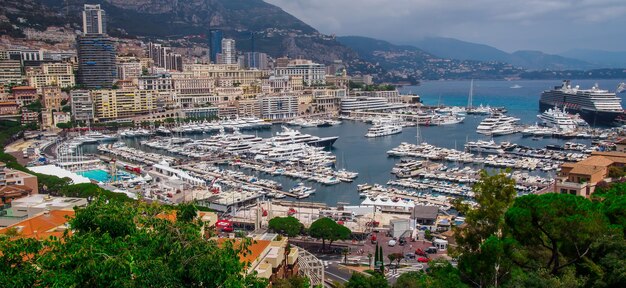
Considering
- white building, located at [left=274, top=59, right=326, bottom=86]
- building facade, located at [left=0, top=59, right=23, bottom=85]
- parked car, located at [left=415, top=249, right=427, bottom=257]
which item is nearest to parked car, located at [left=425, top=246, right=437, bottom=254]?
Answer: parked car, located at [left=415, top=249, right=427, bottom=257]

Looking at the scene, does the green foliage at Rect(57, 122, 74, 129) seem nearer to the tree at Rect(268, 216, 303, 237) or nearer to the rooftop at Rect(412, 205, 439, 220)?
the tree at Rect(268, 216, 303, 237)

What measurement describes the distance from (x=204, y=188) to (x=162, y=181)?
6.92ft

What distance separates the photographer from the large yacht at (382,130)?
36619mm

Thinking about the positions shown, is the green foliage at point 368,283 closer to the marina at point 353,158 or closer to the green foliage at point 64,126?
the marina at point 353,158

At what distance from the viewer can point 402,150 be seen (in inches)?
1140

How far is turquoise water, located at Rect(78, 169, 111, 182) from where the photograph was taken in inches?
861

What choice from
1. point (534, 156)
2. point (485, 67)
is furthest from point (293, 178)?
point (485, 67)

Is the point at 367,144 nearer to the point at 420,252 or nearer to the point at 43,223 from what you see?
the point at 420,252

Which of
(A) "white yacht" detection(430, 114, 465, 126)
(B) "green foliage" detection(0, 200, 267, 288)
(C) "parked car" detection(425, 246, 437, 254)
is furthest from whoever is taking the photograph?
(A) "white yacht" detection(430, 114, 465, 126)

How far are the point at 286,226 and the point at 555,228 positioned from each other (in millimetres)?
7673

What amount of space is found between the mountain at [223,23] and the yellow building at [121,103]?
33126 mm

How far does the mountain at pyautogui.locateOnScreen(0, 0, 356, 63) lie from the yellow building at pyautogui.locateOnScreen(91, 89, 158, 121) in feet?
109

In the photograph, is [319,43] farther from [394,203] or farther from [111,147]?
[394,203]

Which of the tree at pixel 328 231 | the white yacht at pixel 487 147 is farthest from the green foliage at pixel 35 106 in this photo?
the tree at pixel 328 231
